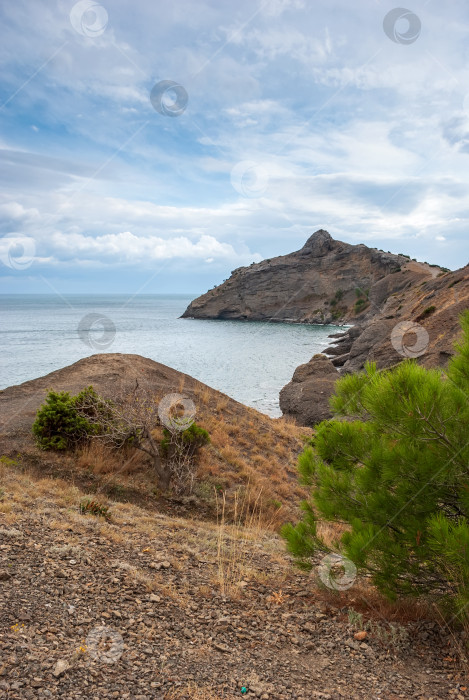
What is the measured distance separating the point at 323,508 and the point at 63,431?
7249 mm

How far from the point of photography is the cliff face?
117625 mm

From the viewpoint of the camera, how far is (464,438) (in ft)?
14.0

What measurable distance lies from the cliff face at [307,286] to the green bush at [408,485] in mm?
110455

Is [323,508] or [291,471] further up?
[323,508]

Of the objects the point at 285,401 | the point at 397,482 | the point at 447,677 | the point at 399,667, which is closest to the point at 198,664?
the point at 399,667

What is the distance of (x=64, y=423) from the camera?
35.3 ft

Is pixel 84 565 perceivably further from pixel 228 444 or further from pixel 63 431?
pixel 228 444

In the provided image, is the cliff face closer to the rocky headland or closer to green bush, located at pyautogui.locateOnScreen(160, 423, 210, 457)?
the rocky headland

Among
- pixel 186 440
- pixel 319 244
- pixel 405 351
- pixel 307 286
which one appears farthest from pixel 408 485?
pixel 319 244

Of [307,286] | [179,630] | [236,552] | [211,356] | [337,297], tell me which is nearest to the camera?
[179,630]

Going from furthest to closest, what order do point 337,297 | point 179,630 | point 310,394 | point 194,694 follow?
point 337,297
point 310,394
point 179,630
point 194,694

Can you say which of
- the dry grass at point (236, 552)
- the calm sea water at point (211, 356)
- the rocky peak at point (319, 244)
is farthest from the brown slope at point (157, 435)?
the rocky peak at point (319, 244)

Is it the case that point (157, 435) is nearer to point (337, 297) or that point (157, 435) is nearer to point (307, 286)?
point (337, 297)

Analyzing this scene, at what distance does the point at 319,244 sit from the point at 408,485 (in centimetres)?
13445
